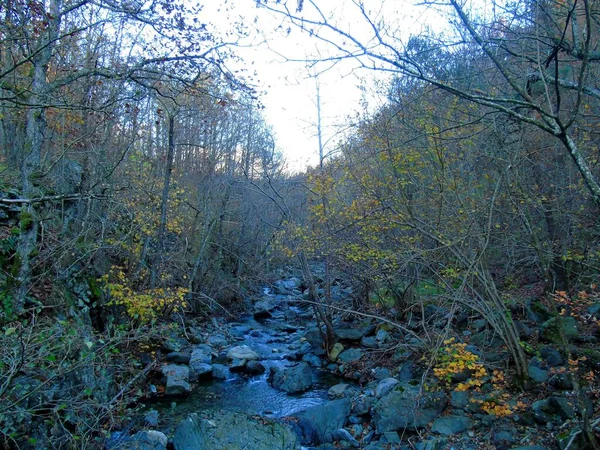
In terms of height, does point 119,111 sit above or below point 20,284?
above

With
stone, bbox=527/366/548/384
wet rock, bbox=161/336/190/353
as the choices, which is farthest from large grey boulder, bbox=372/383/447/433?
wet rock, bbox=161/336/190/353

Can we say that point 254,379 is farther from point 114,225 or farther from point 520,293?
point 520,293

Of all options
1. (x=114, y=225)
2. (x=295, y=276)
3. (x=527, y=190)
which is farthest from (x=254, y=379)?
(x=295, y=276)

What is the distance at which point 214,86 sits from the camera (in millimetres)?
7289

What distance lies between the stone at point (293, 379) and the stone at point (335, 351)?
0.94m

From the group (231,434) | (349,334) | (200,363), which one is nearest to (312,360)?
(349,334)

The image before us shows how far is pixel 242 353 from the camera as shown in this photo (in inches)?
407

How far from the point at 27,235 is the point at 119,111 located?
239 inches

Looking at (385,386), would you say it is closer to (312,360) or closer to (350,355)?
(350,355)

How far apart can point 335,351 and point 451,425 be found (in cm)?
442

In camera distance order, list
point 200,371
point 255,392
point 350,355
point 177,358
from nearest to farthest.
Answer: point 255,392 < point 200,371 < point 177,358 < point 350,355

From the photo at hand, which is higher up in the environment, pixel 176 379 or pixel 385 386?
pixel 385 386

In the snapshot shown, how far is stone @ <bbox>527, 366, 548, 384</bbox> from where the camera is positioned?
626cm

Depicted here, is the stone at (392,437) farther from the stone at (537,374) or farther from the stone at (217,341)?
the stone at (217,341)
